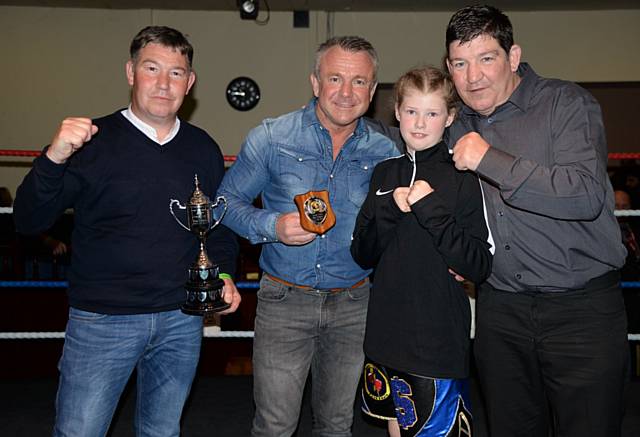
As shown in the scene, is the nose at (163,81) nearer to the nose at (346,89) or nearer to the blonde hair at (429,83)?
the nose at (346,89)

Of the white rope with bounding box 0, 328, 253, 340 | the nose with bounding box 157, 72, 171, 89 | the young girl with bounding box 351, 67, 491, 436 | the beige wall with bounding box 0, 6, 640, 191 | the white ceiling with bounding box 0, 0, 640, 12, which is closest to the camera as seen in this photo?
the young girl with bounding box 351, 67, 491, 436

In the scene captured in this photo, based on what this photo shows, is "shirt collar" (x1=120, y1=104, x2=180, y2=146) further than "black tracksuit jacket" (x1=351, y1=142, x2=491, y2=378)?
Yes

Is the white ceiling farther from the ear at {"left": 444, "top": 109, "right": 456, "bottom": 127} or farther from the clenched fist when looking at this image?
the clenched fist

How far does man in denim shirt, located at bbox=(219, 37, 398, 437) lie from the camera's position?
1.98 meters

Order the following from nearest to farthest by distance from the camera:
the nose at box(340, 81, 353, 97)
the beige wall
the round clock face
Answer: the nose at box(340, 81, 353, 97) < the beige wall < the round clock face

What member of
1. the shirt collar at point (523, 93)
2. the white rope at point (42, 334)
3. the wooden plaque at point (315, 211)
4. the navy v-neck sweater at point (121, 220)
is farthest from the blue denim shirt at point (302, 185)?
the white rope at point (42, 334)

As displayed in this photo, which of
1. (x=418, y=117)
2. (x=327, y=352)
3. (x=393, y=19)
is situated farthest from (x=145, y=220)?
(x=393, y=19)

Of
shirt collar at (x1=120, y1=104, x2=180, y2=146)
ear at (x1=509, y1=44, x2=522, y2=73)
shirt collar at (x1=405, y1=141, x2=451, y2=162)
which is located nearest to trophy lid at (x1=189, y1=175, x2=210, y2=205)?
shirt collar at (x1=120, y1=104, x2=180, y2=146)

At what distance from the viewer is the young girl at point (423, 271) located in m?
1.73

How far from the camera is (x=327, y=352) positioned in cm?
204

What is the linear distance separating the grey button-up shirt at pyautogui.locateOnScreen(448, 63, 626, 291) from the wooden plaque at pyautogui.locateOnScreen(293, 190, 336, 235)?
0.47 metres

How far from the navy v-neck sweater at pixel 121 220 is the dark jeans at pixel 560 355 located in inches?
37.8

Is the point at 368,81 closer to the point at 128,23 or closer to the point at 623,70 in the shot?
the point at 128,23

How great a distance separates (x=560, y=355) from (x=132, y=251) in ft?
4.14
